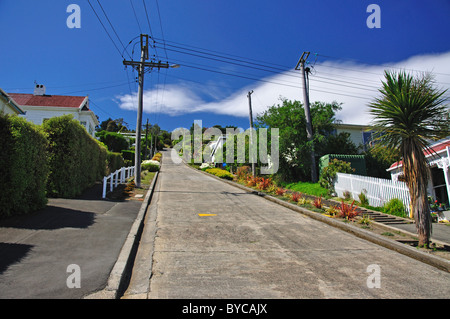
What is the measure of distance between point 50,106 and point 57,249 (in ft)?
91.6

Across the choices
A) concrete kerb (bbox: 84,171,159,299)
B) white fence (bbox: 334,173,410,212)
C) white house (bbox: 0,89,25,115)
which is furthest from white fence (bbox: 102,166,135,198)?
white fence (bbox: 334,173,410,212)

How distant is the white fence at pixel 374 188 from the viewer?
11055 millimetres

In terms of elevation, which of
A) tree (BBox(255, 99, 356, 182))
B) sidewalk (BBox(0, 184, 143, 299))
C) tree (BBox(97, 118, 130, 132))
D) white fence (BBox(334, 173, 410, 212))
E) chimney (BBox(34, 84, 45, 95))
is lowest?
sidewalk (BBox(0, 184, 143, 299))

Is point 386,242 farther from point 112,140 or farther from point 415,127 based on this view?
point 112,140

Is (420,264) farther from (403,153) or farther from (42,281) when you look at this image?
(42,281)

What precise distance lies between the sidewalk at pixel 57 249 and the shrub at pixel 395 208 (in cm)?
1073

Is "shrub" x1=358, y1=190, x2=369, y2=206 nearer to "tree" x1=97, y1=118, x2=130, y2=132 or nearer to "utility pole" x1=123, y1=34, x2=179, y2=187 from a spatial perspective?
"utility pole" x1=123, y1=34, x2=179, y2=187

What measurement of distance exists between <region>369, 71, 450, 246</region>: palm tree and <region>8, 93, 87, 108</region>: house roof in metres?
30.2

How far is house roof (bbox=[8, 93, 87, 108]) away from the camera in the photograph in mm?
26858

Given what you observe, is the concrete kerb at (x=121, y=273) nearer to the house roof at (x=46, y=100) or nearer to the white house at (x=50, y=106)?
the white house at (x=50, y=106)

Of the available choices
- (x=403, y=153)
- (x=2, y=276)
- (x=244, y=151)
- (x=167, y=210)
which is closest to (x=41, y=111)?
(x=244, y=151)

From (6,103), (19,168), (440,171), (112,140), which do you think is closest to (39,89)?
(112,140)

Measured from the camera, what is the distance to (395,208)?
1088 cm

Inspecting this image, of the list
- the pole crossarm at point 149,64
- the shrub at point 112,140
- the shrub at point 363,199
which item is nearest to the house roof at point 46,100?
the shrub at point 112,140
